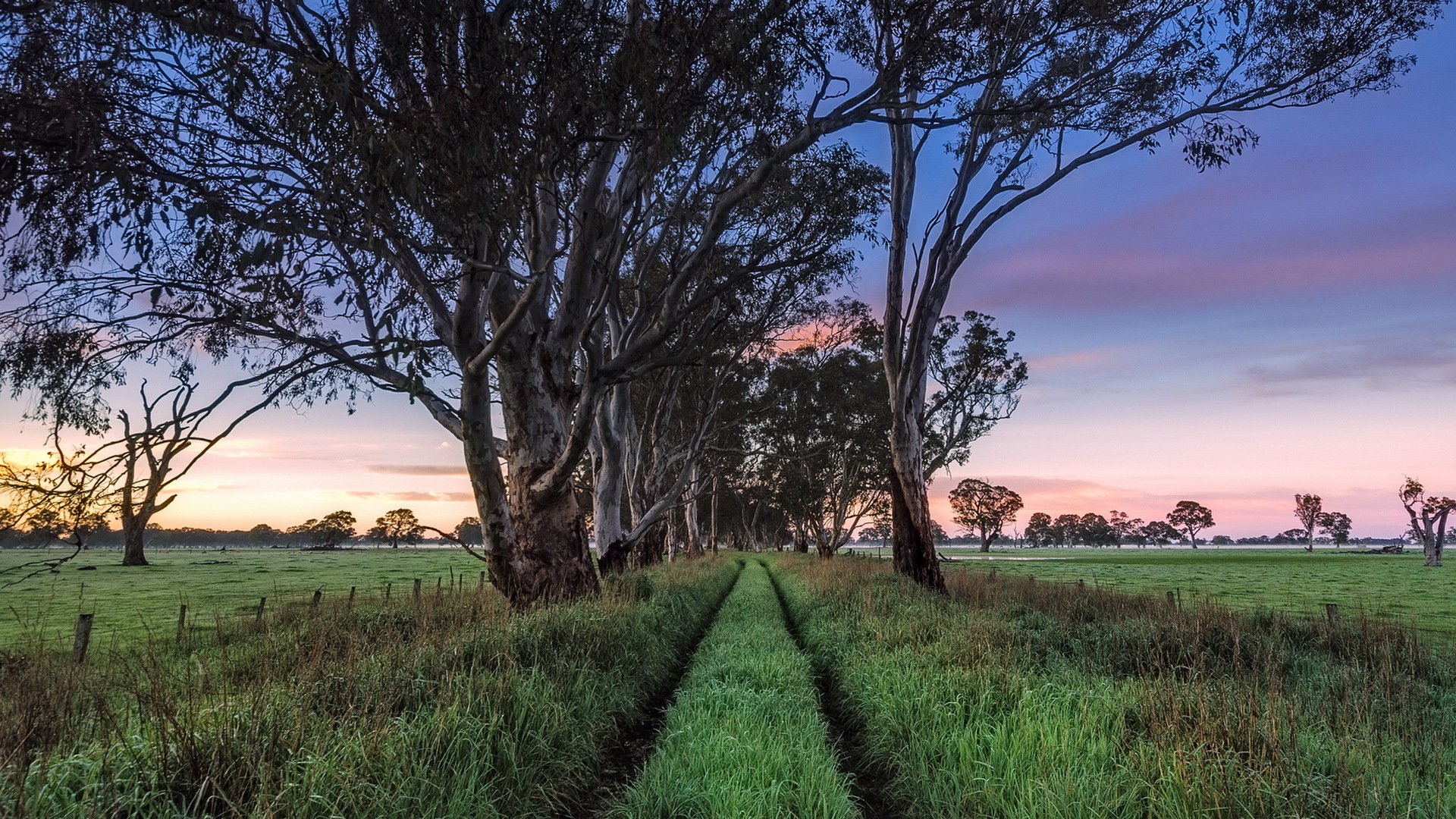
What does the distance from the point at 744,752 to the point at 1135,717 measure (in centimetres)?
282

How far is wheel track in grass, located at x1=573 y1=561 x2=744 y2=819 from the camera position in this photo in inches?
186

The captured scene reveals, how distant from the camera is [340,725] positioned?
391 cm

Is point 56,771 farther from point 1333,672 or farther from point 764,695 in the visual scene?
point 1333,672

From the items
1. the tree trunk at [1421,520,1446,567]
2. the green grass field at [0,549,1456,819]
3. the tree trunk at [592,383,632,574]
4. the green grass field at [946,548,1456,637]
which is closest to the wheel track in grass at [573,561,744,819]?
the green grass field at [0,549,1456,819]

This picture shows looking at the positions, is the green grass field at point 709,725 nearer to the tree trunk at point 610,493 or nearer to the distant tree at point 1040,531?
the tree trunk at point 610,493

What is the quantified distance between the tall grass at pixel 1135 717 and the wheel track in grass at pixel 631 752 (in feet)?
6.01

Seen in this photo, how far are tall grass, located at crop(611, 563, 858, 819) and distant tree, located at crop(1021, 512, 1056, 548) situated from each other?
15766 centimetres

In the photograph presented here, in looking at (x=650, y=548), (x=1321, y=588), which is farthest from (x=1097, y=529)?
(x=650, y=548)

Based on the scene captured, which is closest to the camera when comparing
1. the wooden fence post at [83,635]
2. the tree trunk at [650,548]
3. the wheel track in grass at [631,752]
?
the wheel track in grass at [631,752]

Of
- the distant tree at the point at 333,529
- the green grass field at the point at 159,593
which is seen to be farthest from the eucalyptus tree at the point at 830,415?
the distant tree at the point at 333,529

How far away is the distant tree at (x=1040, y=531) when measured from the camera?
151875 mm

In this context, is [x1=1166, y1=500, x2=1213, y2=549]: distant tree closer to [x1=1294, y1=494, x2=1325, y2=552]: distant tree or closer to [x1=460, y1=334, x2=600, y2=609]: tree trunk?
[x1=1294, y1=494, x2=1325, y2=552]: distant tree

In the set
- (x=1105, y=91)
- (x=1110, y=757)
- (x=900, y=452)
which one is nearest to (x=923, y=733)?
(x=1110, y=757)

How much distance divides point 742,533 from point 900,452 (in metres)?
62.5
